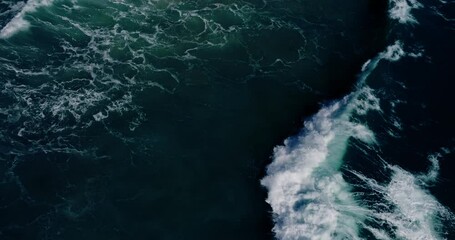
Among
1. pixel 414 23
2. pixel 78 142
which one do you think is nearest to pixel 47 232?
pixel 78 142

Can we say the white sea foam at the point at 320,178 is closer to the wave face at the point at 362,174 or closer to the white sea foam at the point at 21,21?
the wave face at the point at 362,174

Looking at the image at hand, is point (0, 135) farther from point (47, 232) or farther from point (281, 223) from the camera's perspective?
point (281, 223)

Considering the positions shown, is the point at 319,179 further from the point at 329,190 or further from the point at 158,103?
the point at 158,103

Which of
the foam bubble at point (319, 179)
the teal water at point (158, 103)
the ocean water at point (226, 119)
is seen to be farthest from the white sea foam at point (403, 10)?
the foam bubble at point (319, 179)

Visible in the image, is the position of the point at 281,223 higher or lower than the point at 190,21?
lower

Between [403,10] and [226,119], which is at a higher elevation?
[403,10]

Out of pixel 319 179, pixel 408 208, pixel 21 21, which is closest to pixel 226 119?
pixel 319 179

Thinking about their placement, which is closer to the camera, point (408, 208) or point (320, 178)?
point (408, 208)

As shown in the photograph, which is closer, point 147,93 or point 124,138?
point 124,138
